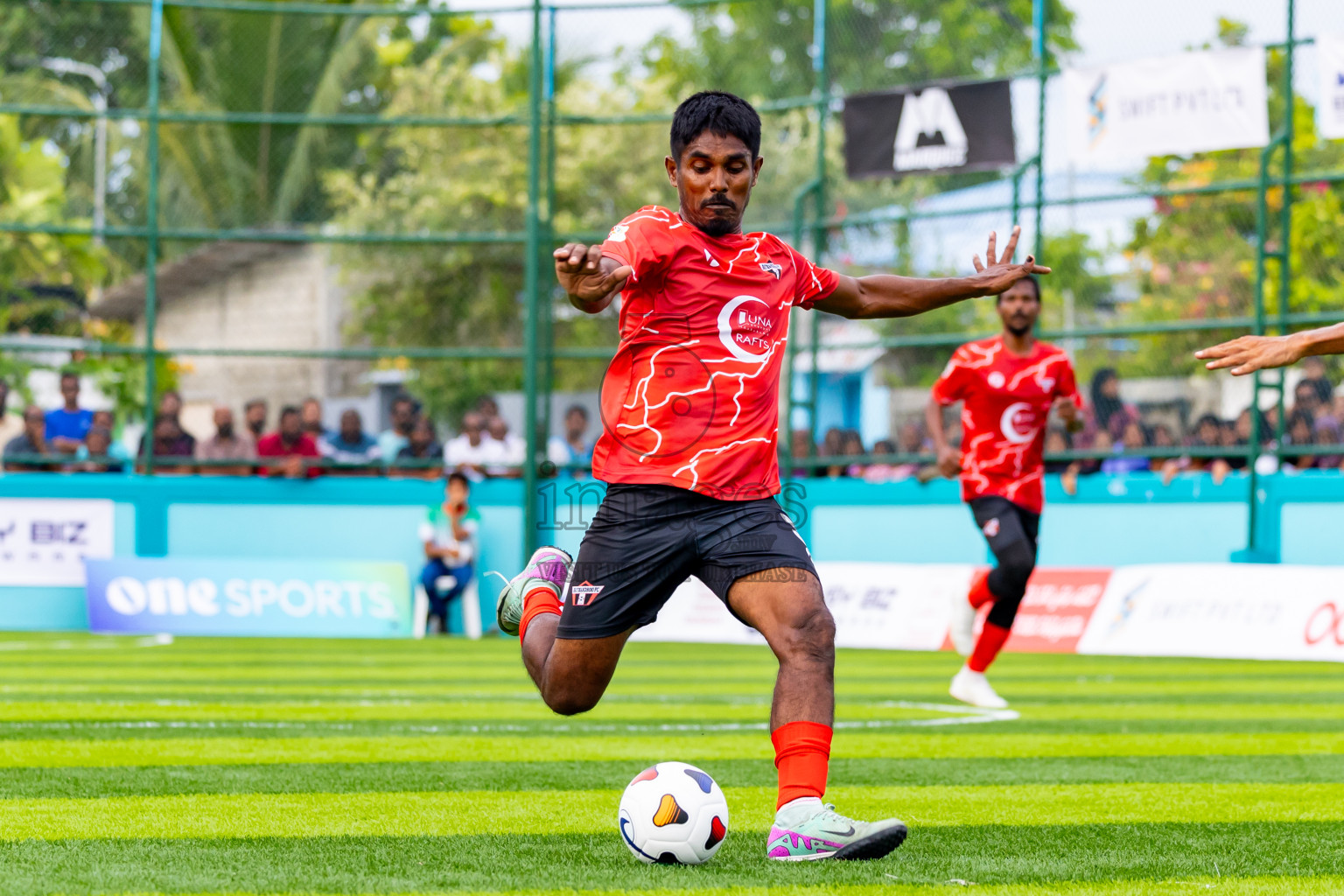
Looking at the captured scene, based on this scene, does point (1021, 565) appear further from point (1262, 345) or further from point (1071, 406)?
point (1262, 345)

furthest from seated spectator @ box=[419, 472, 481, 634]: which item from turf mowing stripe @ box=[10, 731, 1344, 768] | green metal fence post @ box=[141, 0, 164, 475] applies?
turf mowing stripe @ box=[10, 731, 1344, 768]

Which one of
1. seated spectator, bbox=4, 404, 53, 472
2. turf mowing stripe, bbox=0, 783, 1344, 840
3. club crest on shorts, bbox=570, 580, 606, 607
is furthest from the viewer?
seated spectator, bbox=4, 404, 53, 472

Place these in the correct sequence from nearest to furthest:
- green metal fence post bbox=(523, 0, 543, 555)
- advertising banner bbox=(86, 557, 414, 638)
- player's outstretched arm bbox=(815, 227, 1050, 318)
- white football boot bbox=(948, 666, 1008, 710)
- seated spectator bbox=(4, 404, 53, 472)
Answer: player's outstretched arm bbox=(815, 227, 1050, 318)
white football boot bbox=(948, 666, 1008, 710)
advertising banner bbox=(86, 557, 414, 638)
seated spectator bbox=(4, 404, 53, 472)
green metal fence post bbox=(523, 0, 543, 555)

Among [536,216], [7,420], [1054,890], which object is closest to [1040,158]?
[536,216]

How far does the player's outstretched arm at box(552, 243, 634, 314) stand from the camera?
423 centimetres

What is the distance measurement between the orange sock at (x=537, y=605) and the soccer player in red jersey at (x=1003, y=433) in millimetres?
4670

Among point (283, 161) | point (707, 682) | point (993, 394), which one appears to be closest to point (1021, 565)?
point (993, 394)

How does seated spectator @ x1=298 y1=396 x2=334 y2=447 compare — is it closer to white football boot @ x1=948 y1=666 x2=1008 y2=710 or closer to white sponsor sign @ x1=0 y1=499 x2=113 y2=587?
white sponsor sign @ x1=0 y1=499 x2=113 y2=587

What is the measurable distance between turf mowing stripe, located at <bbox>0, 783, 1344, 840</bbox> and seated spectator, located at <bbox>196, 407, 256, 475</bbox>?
12.9 m

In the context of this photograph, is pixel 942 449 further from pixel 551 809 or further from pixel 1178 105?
pixel 1178 105

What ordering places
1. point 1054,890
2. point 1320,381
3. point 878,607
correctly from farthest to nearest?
point 878,607 → point 1320,381 → point 1054,890

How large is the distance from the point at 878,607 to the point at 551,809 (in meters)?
11.0

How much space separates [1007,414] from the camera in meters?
9.85

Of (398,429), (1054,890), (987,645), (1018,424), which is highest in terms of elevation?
(1018,424)
